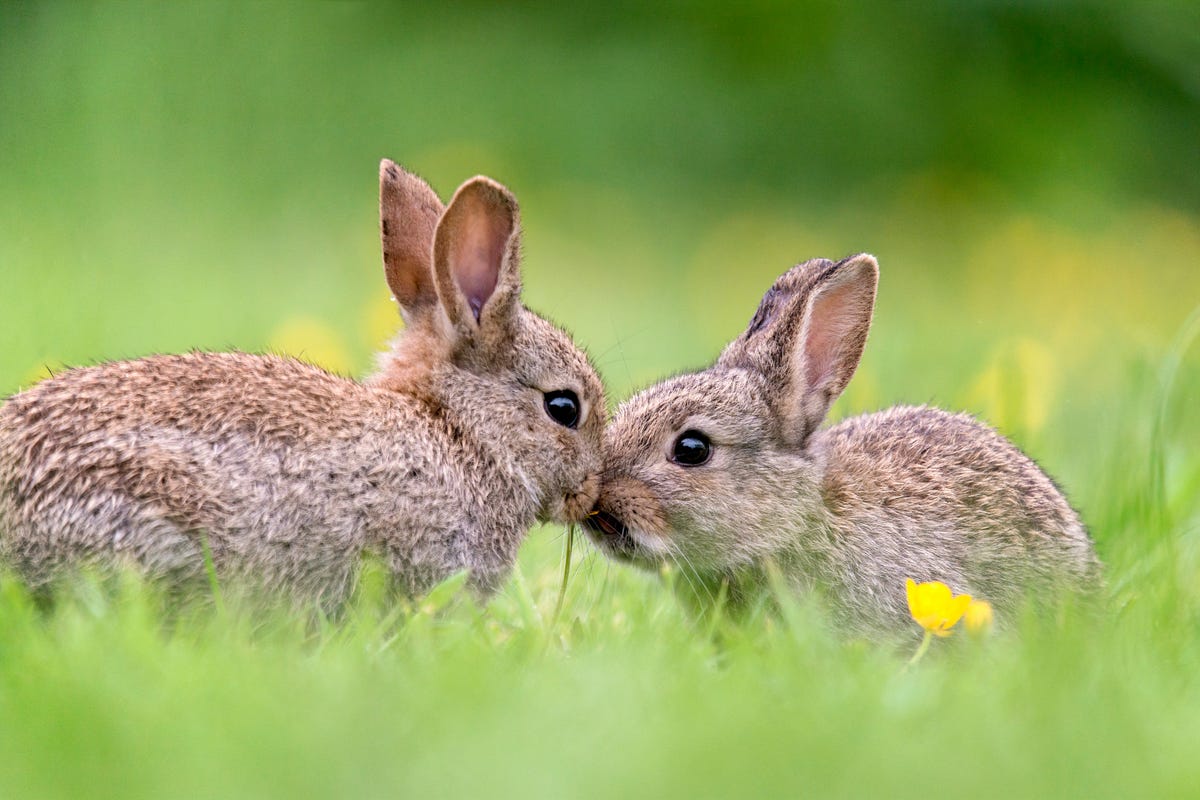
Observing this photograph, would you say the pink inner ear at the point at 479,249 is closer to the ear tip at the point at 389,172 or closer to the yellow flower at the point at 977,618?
the ear tip at the point at 389,172

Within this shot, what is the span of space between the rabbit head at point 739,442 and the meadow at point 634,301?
24 cm

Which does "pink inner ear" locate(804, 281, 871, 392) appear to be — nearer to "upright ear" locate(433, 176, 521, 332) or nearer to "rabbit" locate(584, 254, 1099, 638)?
"rabbit" locate(584, 254, 1099, 638)

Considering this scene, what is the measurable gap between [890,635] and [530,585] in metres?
1.19

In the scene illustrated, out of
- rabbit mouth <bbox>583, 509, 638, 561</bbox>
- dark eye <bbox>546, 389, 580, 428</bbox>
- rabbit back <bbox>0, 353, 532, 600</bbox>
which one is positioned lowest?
rabbit back <bbox>0, 353, 532, 600</bbox>

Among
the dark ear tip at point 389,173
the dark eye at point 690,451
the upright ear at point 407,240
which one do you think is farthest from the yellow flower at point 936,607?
the dark ear tip at point 389,173

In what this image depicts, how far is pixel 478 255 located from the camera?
5.00 metres

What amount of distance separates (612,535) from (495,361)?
0.65 meters

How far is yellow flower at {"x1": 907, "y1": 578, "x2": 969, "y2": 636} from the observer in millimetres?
4066

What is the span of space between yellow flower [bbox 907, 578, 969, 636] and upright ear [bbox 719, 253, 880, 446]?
3.93 ft

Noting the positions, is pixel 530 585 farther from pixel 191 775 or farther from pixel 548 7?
pixel 548 7

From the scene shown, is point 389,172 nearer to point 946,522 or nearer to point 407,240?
point 407,240

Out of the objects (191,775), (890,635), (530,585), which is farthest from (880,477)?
(191,775)

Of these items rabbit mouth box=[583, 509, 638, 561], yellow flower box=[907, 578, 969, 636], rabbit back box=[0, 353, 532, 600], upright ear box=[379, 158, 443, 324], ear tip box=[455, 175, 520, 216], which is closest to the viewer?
rabbit back box=[0, 353, 532, 600]

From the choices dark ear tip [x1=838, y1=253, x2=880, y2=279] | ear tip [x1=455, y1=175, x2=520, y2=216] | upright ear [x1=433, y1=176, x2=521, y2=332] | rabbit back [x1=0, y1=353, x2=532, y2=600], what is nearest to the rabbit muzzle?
rabbit back [x1=0, y1=353, x2=532, y2=600]
